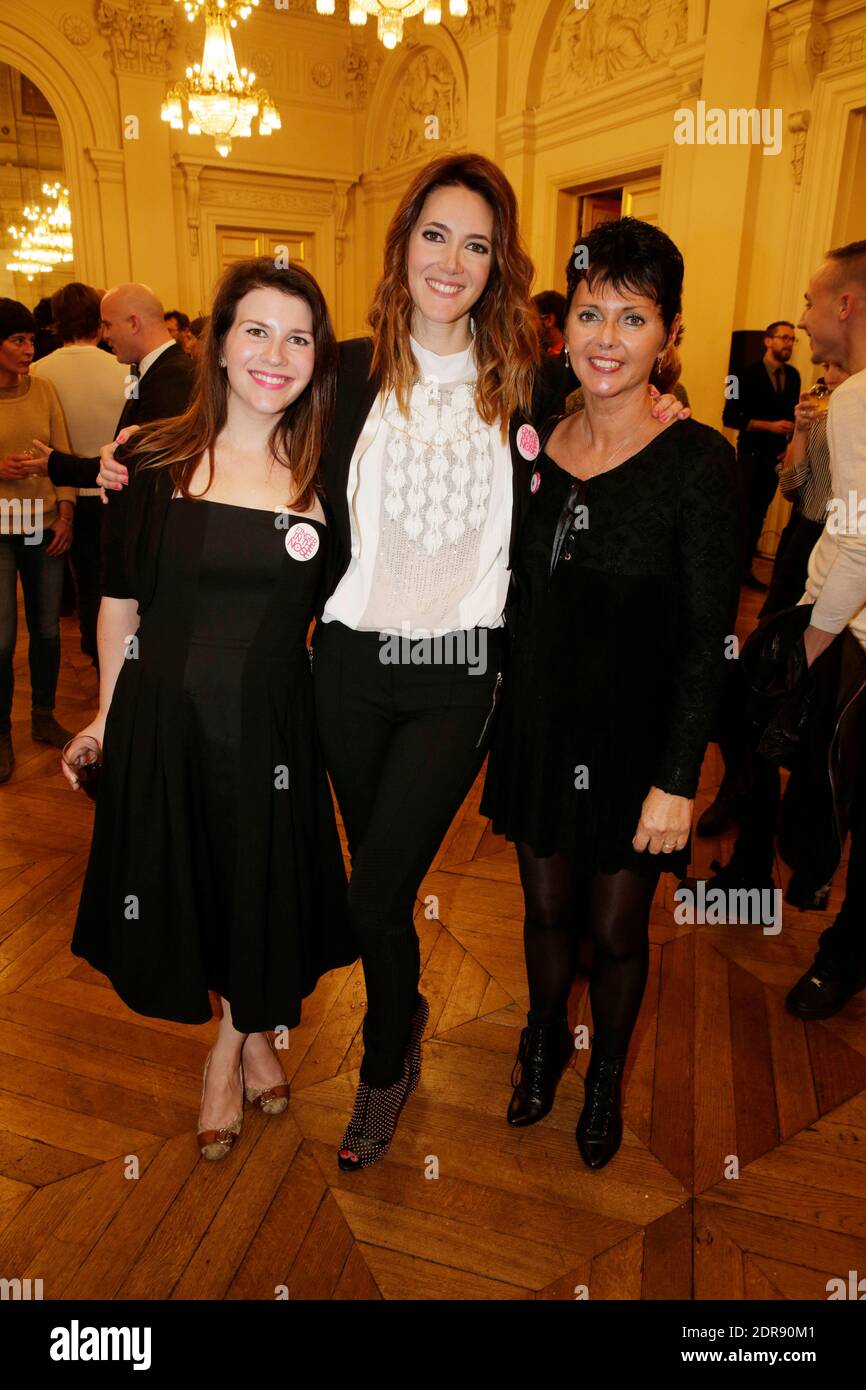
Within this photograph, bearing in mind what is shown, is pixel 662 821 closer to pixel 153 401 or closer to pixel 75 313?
pixel 153 401

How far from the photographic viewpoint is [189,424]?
1601 mm

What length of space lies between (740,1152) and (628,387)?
1566 mm

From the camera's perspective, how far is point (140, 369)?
138 inches

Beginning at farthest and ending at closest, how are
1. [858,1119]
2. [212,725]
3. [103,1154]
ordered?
[858,1119]
[103,1154]
[212,725]

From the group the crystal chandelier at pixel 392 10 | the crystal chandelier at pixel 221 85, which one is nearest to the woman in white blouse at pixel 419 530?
the crystal chandelier at pixel 392 10

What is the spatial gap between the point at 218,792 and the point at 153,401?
6.78 ft

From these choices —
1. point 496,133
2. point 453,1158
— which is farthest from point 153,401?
point 496,133

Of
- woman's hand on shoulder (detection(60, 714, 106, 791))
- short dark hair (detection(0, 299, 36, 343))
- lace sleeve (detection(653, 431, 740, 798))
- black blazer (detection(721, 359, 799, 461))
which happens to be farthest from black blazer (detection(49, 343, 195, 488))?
black blazer (detection(721, 359, 799, 461))

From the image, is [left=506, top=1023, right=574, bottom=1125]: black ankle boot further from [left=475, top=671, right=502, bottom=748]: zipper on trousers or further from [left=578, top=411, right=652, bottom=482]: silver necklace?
[left=578, top=411, right=652, bottom=482]: silver necklace

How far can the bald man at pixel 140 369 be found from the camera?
3.20m
